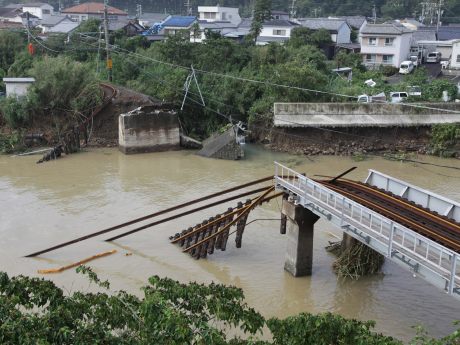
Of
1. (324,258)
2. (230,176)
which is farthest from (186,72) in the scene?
(324,258)

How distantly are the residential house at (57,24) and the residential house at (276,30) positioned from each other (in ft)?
64.3

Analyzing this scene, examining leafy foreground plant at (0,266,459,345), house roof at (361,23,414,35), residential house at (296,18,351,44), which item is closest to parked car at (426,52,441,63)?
house roof at (361,23,414,35)

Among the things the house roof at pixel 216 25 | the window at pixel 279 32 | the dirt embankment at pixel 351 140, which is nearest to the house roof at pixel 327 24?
the window at pixel 279 32

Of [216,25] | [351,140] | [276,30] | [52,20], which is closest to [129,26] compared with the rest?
[216,25]

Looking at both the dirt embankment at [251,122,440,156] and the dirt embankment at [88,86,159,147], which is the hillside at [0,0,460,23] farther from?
the dirt embankment at [88,86,159,147]

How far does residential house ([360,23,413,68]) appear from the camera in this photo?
46.7m

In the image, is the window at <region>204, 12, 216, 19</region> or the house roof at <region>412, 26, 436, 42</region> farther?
the window at <region>204, 12, 216, 19</region>

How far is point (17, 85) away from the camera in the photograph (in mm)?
30062

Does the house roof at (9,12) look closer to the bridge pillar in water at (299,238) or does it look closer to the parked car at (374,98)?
the parked car at (374,98)

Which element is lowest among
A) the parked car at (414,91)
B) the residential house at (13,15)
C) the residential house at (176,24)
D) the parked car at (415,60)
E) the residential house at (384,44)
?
the parked car at (414,91)

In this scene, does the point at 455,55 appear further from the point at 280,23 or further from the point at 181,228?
the point at 181,228

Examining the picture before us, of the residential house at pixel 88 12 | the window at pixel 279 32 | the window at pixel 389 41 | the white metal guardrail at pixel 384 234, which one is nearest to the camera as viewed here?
the white metal guardrail at pixel 384 234

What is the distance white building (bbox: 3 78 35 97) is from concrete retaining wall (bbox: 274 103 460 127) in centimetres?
1389

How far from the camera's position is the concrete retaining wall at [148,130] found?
2784 cm
